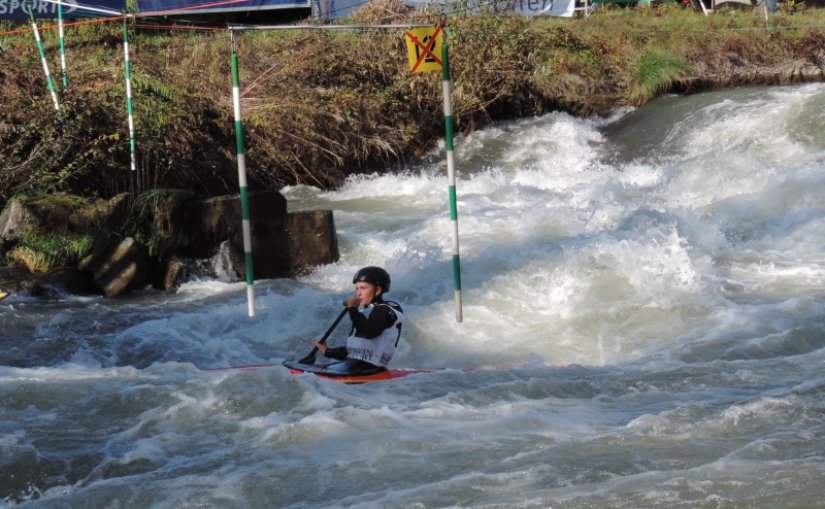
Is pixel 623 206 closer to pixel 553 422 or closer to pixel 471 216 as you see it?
pixel 471 216

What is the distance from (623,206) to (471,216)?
146cm

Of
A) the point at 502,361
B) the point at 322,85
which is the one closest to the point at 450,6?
the point at 322,85

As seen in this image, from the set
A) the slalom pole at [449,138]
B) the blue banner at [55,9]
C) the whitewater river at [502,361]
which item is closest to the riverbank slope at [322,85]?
the blue banner at [55,9]

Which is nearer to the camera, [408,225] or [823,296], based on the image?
[823,296]

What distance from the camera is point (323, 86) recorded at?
14.2 m

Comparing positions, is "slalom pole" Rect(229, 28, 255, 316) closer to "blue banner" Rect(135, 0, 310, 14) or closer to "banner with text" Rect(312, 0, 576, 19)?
"blue banner" Rect(135, 0, 310, 14)

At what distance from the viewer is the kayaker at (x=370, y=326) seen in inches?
245

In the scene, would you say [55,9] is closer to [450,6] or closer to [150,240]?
[150,240]

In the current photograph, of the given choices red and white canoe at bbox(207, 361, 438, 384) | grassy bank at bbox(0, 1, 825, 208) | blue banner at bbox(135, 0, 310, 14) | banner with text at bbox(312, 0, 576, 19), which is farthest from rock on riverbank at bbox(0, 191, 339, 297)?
banner with text at bbox(312, 0, 576, 19)

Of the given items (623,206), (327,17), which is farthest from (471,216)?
(327,17)

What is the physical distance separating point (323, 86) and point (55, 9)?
347cm

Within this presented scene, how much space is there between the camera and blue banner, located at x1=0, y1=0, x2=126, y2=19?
1255 centimetres

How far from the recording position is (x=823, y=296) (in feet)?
24.8

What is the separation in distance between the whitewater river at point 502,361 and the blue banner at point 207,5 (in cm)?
492
